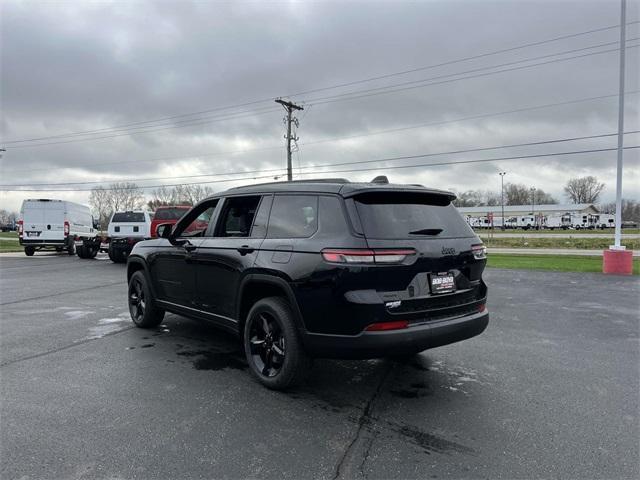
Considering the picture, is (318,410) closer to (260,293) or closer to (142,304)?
(260,293)

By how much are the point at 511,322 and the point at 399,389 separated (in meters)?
3.58

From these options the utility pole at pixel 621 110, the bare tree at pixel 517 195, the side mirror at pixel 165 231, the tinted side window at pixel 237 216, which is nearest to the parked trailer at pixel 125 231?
the side mirror at pixel 165 231

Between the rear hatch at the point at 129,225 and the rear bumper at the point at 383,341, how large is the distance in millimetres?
14531

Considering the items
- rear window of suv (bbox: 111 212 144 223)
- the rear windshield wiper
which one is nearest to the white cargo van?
rear window of suv (bbox: 111 212 144 223)

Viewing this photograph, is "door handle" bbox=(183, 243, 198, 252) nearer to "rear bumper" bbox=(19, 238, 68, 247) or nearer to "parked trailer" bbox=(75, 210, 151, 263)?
"parked trailer" bbox=(75, 210, 151, 263)

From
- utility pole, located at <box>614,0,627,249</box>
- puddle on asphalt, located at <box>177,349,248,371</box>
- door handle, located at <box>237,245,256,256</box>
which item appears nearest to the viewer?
door handle, located at <box>237,245,256,256</box>

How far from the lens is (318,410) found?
3.61 m

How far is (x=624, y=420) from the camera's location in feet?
11.2

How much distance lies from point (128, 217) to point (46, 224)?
733cm

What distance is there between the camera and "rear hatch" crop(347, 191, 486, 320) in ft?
11.4

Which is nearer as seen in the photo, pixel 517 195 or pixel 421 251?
pixel 421 251

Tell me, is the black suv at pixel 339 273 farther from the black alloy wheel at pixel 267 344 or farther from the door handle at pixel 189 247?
the door handle at pixel 189 247

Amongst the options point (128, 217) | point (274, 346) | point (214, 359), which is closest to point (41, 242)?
point (128, 217)

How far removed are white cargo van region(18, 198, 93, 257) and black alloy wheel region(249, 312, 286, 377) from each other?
20794 mm
